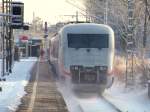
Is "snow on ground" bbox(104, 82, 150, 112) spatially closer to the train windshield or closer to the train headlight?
the train headlight

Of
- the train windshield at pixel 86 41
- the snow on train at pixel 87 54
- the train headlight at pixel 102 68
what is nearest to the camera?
the snow on train at pixel 87 54

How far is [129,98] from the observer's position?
24.9 metres

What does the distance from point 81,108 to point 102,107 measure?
39.1 inches

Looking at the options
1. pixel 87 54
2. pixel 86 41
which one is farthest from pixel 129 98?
pixel 86 41

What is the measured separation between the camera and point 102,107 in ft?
70.3

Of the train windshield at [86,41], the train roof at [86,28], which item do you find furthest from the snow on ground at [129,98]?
the train roof at [86,28]

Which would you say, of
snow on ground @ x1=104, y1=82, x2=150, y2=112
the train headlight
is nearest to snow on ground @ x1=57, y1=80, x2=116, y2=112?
snow on ground @ x1=104, y1=82, x2=150, y2=112

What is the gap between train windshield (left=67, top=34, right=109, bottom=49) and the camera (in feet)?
91.1

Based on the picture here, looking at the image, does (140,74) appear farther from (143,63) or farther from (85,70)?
(85,70)

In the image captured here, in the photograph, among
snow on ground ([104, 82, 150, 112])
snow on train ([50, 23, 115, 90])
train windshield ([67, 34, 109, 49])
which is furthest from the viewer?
train windshield ([67, 34, 109, 49])

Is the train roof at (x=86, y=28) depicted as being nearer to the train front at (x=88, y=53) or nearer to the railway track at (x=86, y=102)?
the train front at (x=88, y=53)

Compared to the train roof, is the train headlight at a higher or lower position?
lower

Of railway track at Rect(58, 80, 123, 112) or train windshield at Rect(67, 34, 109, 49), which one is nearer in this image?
railway track at Rect(58, 80, 123, 112)

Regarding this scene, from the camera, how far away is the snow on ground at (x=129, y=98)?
20539 mm
